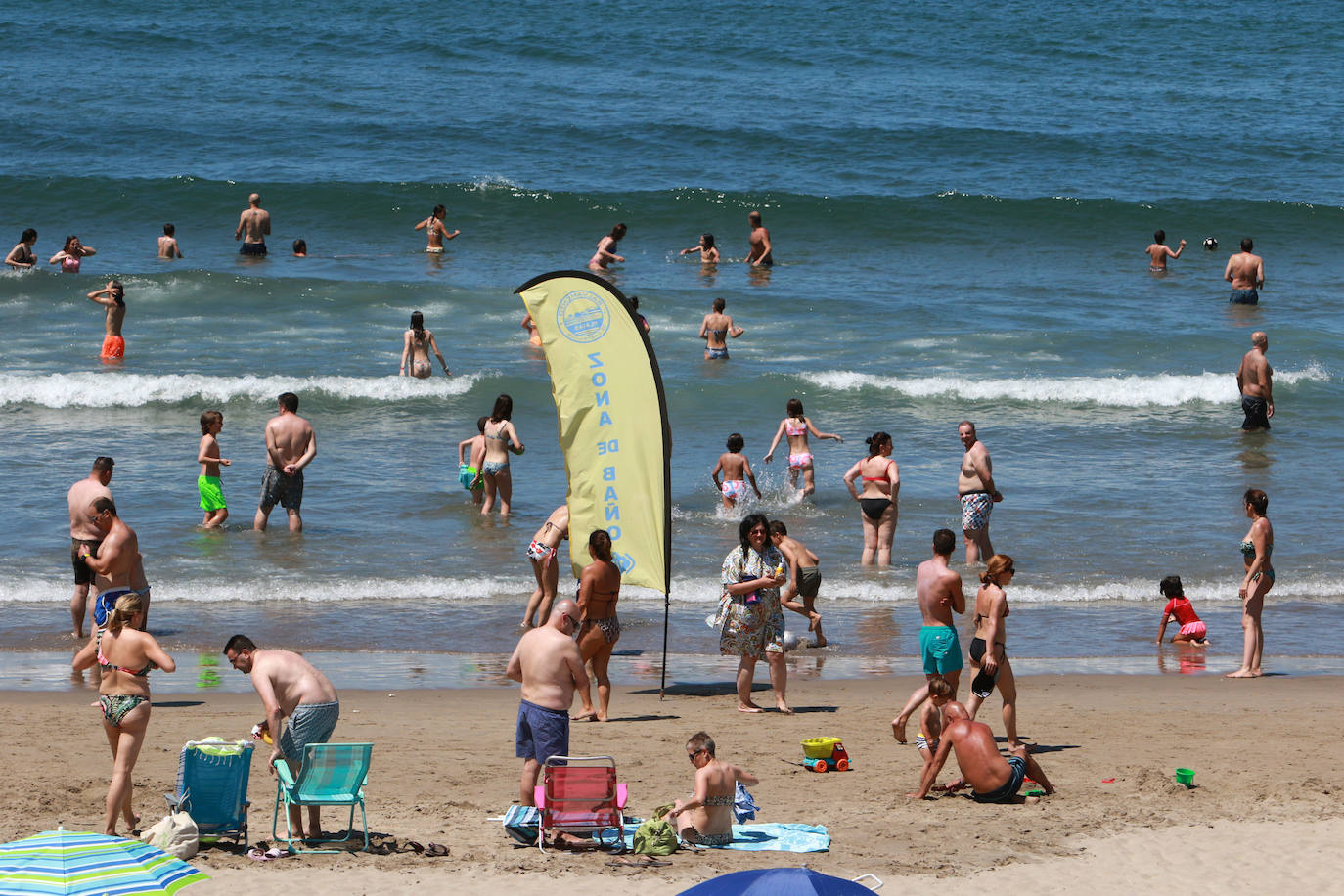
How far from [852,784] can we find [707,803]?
4.26ft

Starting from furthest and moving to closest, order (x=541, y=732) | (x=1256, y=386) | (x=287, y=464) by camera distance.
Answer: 1. (x=1256, y=386)
2. (x=287, y=464)
3. (x=541, y=732)

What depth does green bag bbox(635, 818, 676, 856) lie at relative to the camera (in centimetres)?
733

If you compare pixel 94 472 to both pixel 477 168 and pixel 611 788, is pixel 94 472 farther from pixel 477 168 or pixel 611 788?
pixel 477 168

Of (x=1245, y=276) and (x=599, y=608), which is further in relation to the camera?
(x=1245, y=276)

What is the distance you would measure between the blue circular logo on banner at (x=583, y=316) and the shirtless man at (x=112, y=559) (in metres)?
3.15

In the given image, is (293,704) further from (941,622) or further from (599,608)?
(941,622)

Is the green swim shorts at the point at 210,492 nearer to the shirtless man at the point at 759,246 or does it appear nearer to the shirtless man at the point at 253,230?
the shirtless man at the point at 253,230

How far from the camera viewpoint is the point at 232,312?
23.2m

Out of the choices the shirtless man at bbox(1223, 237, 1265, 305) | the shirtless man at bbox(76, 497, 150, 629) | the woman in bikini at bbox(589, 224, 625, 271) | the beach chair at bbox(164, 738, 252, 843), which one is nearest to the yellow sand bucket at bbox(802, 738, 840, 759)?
the beach chair at bbox(164, 738, 252, 843)

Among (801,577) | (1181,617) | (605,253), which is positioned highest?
(605,253)

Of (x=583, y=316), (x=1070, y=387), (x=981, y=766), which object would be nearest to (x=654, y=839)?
(x=981, y=766)

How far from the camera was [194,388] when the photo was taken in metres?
19.1

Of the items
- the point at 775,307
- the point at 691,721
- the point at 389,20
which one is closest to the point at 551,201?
the point at 775,307

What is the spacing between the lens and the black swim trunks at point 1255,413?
18031 millimetres
